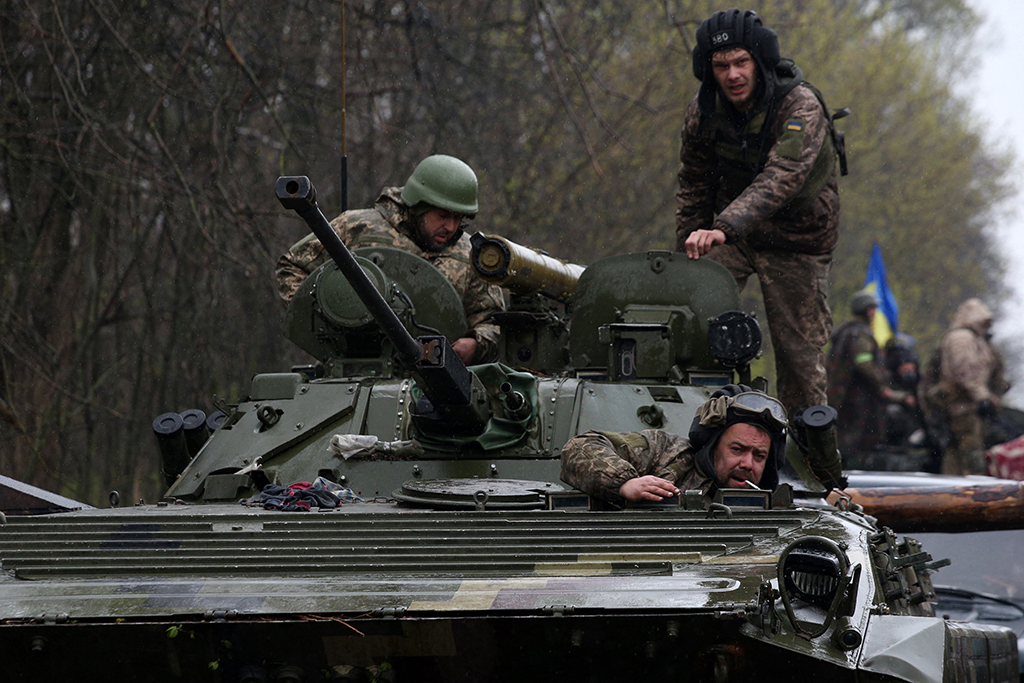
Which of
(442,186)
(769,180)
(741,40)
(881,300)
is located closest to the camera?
(442,186)

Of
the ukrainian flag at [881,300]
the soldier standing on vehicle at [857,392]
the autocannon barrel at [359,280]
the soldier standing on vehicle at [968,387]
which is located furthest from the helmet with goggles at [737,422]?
the ukrainian flag at [881,300]

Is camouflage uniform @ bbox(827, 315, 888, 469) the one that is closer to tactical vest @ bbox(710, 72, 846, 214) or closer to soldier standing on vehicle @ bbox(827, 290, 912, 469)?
soldier standing on vehicle @ bbox(827, 290, 912, 469)

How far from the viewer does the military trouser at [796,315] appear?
27.0 feet

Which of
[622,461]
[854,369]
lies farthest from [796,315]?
[854,369]

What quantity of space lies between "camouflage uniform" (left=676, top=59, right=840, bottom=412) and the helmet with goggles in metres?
2.39

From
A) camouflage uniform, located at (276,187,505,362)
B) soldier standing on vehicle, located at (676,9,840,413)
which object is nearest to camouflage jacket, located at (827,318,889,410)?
soldier standing on vehicle, located at (676,9,840,413)

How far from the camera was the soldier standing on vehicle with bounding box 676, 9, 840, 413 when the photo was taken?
7.62m

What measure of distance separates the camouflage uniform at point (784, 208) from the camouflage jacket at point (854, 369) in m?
6.62

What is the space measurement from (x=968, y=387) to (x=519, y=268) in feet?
30.2

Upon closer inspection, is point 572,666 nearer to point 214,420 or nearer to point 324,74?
point 214,420

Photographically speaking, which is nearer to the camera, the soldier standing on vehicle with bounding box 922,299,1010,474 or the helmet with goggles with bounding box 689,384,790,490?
the helmet with goggles with bounding box 689,384,790,490

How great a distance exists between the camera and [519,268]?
22.5 ft

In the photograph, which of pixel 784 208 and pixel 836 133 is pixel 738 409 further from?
pixel 836 133

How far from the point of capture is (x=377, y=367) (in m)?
6.84
